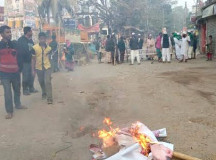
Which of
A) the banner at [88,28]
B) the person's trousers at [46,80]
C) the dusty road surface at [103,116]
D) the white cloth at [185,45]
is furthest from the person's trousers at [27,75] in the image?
the banner at [88,28]

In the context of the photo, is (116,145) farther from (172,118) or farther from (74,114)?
(74,114)

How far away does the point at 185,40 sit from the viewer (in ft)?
52.5

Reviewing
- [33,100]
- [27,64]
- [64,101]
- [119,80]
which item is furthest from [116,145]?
[119,80]

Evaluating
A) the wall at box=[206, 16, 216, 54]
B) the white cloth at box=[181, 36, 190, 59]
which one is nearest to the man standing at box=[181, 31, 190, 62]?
the white cloth at box=[181, 36, 190, 59]

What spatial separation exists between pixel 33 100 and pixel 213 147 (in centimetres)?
513

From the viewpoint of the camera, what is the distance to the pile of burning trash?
352cm

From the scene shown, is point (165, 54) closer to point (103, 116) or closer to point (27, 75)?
point (27, 75)

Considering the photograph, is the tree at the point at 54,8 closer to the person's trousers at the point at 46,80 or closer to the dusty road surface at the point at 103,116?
the dusty road surface at the point at 103,116

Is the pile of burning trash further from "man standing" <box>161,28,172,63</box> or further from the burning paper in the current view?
"man standing" <box>161,28,172,63</box>

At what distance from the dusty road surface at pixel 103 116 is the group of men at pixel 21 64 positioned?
0.39 m

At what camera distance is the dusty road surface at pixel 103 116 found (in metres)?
4.41

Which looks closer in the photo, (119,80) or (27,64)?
(27,64)

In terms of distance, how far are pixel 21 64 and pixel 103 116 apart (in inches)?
92.6

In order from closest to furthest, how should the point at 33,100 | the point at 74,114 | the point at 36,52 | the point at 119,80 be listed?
1. the point at 74,114
2. the point at 36,52
3. the point at 33,100
4. the point at 119,80
